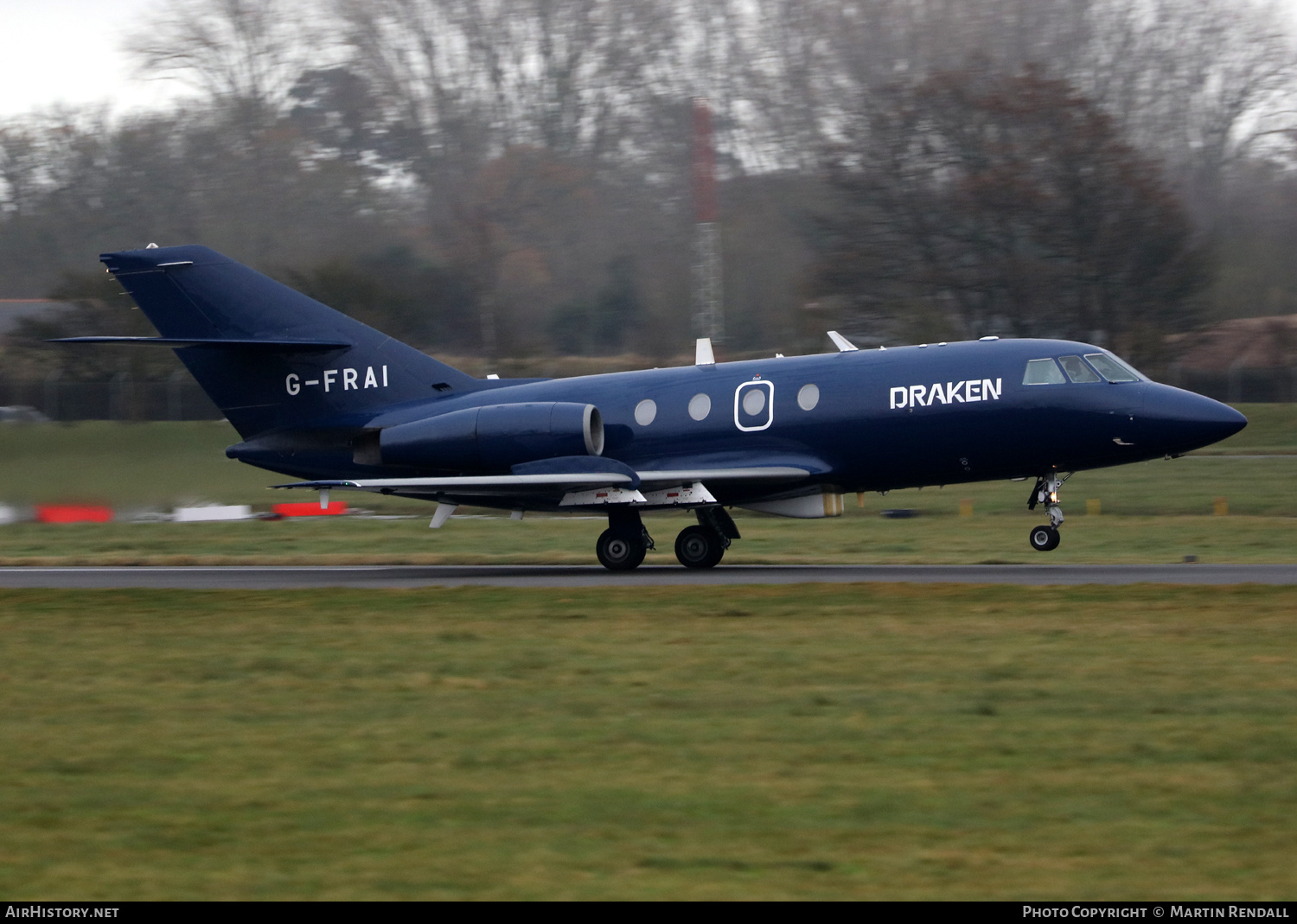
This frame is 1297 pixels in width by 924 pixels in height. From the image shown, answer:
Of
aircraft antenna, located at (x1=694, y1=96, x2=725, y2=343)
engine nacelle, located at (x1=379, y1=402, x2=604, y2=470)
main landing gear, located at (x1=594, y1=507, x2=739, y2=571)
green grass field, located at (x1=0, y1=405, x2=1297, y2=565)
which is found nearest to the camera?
engine nacelle, located at (x1=379, y1=402, x2=604, y2=470)

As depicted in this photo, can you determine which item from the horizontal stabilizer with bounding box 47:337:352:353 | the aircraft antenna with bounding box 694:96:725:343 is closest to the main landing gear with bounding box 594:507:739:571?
the horizontal stabilizer with bounding box 47:337:352:353

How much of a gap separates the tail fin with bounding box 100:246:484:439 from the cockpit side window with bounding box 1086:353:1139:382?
374 inches

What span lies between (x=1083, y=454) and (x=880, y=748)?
11.8 metres

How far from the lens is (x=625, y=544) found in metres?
21.4

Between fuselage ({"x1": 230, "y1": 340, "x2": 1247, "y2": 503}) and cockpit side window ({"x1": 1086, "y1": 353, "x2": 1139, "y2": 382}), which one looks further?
cockpit side window ({"x1": 1086, "y1": 353, "x2": 1139, "y2": 382})

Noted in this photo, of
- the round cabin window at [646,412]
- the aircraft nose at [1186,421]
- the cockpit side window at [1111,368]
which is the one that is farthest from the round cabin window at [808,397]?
the aircraft nose at [1186,421]

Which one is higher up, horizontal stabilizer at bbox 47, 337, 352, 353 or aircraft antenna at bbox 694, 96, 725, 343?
aircraft antenna at bbox 694, 96, 725, 343

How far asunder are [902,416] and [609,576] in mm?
4833

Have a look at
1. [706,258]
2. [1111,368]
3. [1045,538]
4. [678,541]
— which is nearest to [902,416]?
[1045,538]

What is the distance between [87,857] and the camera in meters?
6.98

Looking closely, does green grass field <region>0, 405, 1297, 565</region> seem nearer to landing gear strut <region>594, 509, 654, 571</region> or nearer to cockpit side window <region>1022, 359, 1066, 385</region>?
landing gear strut <region>594, 509, 654, 571</region>

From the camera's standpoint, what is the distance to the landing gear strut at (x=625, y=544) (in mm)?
21391

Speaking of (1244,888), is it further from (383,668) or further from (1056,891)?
(383,668)

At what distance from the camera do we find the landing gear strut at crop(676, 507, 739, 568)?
21.8 meters
